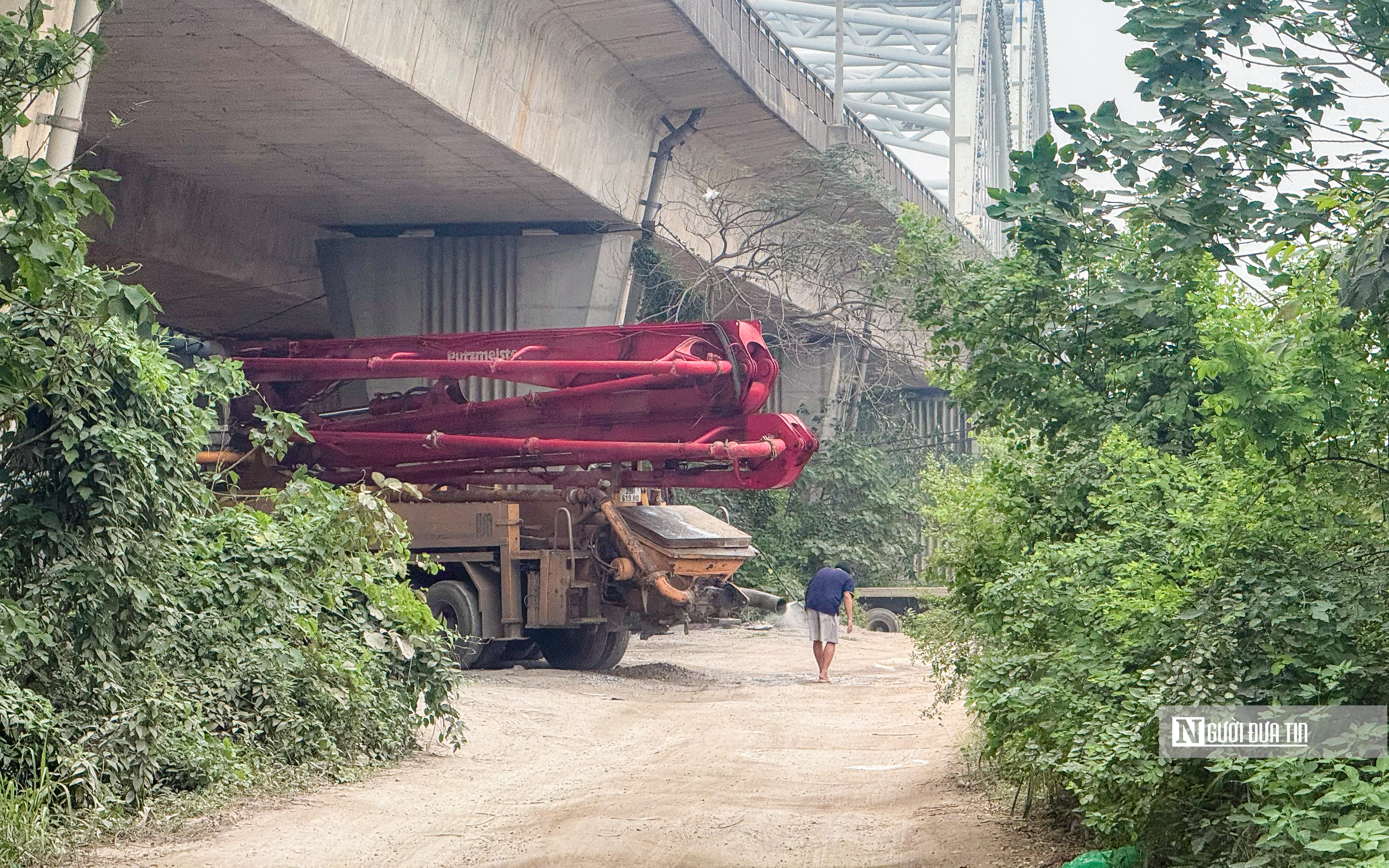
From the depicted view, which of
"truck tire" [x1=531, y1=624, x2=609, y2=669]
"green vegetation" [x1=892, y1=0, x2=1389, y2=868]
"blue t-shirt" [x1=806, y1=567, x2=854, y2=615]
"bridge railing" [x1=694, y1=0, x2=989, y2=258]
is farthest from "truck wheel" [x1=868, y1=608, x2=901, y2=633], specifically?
"green vegetation" [x1=892, y1=0, x2=1389, y2=868]

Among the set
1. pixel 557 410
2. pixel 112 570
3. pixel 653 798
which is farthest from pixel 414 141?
pixel 653 798

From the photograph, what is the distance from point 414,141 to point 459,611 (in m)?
5.06

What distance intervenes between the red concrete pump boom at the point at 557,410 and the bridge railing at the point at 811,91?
2785 mm

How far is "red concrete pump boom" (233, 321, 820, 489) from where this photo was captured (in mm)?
15000

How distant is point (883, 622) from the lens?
Result: 25953 millimetres

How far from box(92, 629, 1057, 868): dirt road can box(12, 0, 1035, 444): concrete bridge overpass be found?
15.7ft

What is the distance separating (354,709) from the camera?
9.30 meters

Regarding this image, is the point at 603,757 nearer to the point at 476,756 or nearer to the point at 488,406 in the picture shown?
the point at 476,756

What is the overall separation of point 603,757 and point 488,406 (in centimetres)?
622

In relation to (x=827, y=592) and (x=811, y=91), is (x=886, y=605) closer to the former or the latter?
(x=811, y=91)

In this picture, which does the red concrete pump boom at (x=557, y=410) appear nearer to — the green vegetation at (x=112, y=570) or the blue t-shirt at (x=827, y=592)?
the blue t-shirt at (x=827, y=592)

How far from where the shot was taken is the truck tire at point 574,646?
54.9 feet

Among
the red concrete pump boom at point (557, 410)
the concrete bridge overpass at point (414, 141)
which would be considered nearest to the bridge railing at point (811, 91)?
the concrete bridge overpass at point (414, 141)

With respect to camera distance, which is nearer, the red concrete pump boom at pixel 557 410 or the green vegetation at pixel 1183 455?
the green vegetation at pixel 1183 455
